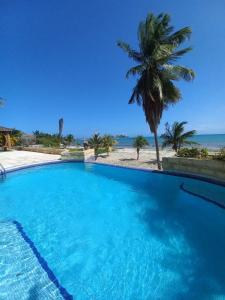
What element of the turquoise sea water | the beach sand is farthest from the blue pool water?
the turquoise sea water

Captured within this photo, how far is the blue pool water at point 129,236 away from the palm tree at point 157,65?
15.9 ft

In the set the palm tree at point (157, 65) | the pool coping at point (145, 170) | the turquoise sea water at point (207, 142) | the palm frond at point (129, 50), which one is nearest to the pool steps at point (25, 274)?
the pool coping at point (145, 170)

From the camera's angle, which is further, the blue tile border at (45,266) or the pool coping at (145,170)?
the pool coping at (145,170)

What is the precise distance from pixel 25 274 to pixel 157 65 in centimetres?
1170

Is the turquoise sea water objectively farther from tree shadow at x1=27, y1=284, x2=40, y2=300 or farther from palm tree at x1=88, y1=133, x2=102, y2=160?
tree shadow at x1=27, y1=284, x2=40, y2=300

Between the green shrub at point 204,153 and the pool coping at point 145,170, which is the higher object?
the green shrub at point 204,153

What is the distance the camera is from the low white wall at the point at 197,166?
7411mm

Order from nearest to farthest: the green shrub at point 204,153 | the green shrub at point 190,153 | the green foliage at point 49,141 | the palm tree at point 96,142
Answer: the green shrub at point 204,153
the green shrub at point 190,153
the palm tree at point 96,142
the green foliage at point 49,141

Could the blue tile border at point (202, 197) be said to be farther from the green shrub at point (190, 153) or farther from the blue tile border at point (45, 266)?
the blue tile border at point (45, 266)

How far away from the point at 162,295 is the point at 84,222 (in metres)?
3.13

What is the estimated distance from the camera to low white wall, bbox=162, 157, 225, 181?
24.3 feet

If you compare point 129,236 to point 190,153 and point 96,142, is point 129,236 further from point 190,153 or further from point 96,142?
point 96,142

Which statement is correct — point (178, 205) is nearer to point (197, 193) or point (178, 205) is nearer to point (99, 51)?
point (197, 193)

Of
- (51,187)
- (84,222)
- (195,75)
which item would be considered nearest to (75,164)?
(51,187)
